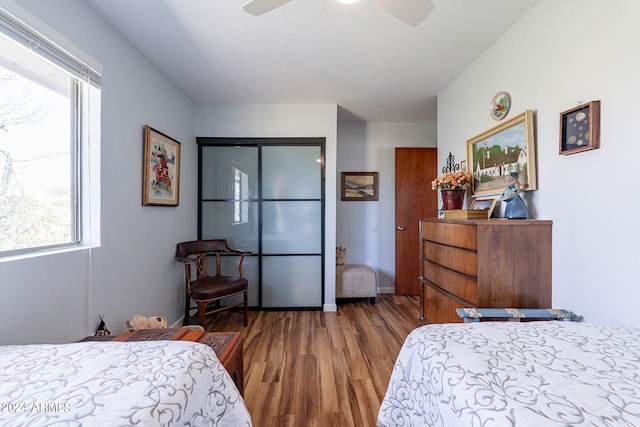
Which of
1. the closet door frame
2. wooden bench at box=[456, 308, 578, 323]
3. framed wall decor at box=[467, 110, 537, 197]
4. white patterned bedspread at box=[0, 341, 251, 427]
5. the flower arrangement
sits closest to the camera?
white patterned bedspread at box=[0, 341, 251, 427]

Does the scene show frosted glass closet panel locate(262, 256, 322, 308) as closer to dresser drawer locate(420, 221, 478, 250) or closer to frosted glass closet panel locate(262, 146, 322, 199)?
frosted glass closet panel locate(262, 146, 322, 199)

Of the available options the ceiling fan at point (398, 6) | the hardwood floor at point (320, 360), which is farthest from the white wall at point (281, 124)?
the ceiling fan at point (398, 6)

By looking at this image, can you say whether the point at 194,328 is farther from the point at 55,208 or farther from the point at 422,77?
the point at 422,77

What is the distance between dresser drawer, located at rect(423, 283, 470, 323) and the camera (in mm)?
1885

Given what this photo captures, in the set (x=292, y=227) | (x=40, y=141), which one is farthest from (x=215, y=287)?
(x=40, y=141)

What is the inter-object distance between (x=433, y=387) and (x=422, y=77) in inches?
102

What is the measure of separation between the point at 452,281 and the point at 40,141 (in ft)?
8.59

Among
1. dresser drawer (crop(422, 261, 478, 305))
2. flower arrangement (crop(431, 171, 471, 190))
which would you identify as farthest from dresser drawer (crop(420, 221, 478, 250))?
flower arrangement (crop(431, 171, 471, 190))

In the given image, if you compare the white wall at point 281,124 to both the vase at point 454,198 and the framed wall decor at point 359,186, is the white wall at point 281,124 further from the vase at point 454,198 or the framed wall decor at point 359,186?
the vase at point 454,198

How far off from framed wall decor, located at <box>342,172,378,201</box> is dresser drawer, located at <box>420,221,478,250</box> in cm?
171

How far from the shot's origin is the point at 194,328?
159cm

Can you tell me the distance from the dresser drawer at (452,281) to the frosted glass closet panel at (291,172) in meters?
1.58

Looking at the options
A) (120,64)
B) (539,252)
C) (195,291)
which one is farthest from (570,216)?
(120,64)

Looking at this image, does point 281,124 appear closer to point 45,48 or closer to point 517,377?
point 45,48
